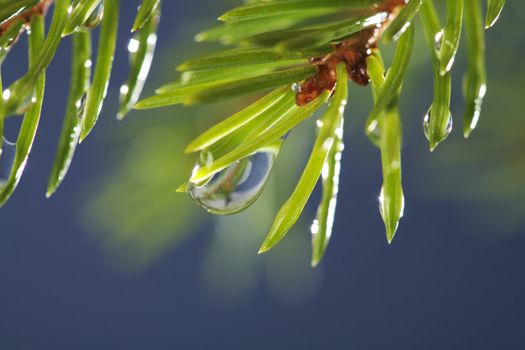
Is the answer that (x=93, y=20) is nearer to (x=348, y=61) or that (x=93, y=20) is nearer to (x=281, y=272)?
(x=348, y=61)

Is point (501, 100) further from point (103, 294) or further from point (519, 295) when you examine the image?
point (103, 294)

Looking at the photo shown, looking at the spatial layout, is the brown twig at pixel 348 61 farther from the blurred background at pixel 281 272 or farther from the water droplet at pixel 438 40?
the blurred background at pixel 281 272

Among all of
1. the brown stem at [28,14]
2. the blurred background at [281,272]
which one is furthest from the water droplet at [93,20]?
the blurred background at [281,272]

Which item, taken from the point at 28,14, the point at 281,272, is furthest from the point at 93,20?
the point at 281,272

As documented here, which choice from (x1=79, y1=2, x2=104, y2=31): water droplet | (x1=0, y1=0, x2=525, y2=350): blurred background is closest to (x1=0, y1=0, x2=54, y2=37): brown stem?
(x1=79, y1=2, x2=104, y2=31): water droplet

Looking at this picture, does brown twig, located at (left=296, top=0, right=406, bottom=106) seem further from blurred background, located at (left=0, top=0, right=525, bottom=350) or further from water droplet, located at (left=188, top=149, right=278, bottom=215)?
blurred background, located at (left=0, top=0, right=525, bottom=350)

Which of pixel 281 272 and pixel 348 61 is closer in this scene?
pixel 348 61
